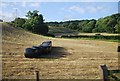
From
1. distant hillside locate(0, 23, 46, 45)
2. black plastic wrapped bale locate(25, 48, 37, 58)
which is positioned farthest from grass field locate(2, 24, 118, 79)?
distant hillside locate(0, 23, 46, 45)

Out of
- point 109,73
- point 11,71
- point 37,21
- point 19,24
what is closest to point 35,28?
point 37,21

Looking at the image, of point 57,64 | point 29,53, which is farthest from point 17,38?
point 57,64

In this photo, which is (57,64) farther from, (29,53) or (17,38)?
(17,38)

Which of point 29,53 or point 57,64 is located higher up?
point 29,53

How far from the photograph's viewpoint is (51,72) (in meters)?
9.56

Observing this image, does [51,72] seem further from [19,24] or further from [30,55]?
[19,24]

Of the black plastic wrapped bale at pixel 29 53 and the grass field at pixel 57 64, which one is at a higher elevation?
the black plastic wrapped bale at pixel 29 53

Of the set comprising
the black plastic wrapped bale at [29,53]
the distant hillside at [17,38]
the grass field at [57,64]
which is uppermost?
the distant hillside at [17,38]

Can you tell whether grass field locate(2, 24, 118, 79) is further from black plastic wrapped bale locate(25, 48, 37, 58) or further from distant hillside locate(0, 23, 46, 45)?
distant hillside locate(0, 23, 46, 45)

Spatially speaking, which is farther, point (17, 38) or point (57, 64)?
point (17, 38)

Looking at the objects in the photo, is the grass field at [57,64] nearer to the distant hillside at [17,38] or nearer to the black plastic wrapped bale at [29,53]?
the black plastic wrapped bale at [29,53]

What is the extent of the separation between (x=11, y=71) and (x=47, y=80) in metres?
3.32

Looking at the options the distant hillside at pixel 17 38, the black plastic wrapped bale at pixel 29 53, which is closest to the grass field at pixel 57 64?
the black plastic wrapped bale at pixel 29 53

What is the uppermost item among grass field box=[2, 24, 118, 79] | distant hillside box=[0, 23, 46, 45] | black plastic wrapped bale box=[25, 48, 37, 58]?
distant hillside box=[0, 23, 46, 45]
